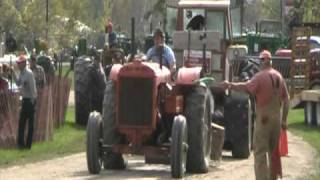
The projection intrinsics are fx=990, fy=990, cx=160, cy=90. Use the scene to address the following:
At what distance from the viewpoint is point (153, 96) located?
16281 mm

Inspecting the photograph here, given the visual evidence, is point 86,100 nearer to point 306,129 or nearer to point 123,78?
point 306,129

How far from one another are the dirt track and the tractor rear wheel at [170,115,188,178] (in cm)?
42

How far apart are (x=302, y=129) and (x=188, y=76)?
10905 mm

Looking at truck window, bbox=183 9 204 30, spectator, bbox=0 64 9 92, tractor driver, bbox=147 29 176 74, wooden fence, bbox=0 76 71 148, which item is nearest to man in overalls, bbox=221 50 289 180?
tractor driver, bbox=147 29 176 74

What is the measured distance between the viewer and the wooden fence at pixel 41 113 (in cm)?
2075

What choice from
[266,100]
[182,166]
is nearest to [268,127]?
[266,100]

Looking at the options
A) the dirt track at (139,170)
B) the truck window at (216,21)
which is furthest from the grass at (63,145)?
the truck window at (216,21)

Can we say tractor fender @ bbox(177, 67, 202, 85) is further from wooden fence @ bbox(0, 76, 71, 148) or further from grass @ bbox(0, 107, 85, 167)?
wooden fence @ bbox(0, 76, 71, 148)

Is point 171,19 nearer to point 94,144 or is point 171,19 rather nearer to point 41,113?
point 41,113

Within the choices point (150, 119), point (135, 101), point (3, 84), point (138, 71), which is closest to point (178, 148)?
point (150, 119)

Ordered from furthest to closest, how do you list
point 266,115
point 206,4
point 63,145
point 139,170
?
1. point 63,145
2. point 206,4
3. point 139,170
4. point 266,115

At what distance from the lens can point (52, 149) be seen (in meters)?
21.0

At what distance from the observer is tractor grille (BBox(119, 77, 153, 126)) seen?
53.5 feet

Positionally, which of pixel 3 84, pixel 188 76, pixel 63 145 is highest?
pixel 188 76
